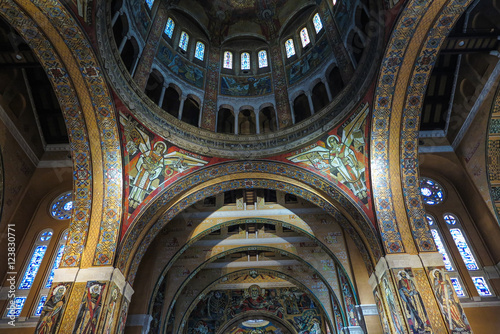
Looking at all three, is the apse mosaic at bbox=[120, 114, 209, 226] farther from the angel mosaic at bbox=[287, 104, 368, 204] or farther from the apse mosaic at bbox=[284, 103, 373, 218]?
the angel mosaic at bbox=[287, 104, 368, 204]

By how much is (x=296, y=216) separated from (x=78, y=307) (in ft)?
28.1

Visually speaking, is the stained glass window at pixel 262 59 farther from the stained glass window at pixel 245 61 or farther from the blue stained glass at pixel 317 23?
A: the blue stained glass at pixel 317 23

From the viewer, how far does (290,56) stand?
43.3 feet

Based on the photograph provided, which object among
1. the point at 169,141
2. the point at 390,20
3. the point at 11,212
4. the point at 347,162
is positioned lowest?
the point at 11,212

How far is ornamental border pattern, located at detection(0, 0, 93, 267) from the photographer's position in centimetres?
739

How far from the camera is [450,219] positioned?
11492mm

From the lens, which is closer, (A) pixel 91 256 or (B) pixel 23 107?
(A) pixel 91 256

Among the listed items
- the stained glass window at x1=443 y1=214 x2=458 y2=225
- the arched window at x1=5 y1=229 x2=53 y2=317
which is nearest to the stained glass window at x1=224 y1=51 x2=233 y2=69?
the arched window at x1=5 y1=229 x2=53 y2=317

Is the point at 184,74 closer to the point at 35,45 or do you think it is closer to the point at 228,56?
the point at 228,56

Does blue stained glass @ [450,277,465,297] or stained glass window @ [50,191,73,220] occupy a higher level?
stained glass window @ [50,191,73,220]

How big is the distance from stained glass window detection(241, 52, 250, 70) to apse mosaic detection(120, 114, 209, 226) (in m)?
5.45

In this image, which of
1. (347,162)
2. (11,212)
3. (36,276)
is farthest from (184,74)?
(36,276)

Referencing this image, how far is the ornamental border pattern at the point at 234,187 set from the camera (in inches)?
384

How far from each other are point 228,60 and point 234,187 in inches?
247
